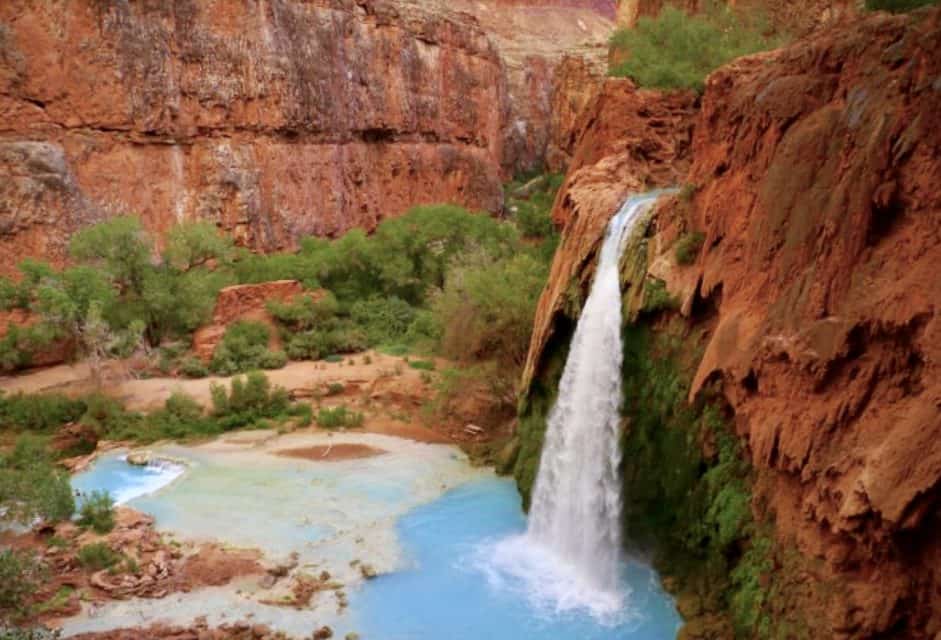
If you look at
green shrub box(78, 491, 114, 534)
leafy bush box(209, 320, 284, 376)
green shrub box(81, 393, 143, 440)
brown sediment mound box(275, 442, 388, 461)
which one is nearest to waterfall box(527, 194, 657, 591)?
brown sediment mound box(275, 442, 388, 461)

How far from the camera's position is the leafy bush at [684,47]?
21.5m

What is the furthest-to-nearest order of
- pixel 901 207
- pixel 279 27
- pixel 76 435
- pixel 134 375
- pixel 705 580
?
pixel 279 27 < pixel 134 375 < pixel 76 435 < pixel 705 580 < pixel 901 207

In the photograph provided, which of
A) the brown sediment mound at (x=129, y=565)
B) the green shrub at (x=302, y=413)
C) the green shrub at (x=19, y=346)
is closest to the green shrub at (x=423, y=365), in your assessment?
the green shrub at (x=302, y=413)

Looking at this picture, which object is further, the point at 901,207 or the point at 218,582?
the point at 218,582

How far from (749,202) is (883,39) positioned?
8.52ft

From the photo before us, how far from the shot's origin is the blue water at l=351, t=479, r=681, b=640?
1082cm

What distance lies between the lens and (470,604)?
11625 mm

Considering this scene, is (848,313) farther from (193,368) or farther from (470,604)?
(193,368)

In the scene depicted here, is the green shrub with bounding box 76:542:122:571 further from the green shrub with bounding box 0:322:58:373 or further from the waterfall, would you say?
the green shrub with bounding box 0:322:58:373

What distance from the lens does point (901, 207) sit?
26.8 feet

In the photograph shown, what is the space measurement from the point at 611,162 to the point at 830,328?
399 inches

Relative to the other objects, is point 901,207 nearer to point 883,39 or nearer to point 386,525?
point 883,39

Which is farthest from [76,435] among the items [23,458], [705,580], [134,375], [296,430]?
[705,580]

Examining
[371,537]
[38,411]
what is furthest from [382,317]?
[371,537]
